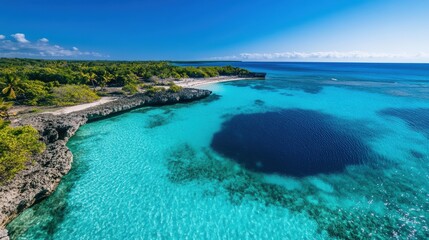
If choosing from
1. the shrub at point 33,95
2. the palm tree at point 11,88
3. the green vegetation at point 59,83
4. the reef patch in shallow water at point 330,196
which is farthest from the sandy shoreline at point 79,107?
the reef patch in shallow water at point 330,196

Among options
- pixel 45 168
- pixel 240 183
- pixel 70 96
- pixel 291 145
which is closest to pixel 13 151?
pixel 45 168

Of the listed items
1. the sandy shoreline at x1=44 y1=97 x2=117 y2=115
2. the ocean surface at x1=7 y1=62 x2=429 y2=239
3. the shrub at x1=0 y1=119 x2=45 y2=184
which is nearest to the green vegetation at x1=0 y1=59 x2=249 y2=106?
the sandy shoreline at x1=44 y1=97 x2=117 y2=115

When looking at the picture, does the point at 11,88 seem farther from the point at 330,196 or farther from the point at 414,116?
the point at 414,116

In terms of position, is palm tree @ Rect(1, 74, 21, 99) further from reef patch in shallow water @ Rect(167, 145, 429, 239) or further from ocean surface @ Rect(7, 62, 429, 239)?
reef patch in shallow water @ Rect(167, 145, 429, 239)

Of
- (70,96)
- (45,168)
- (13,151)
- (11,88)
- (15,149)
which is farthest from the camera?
(70,96)

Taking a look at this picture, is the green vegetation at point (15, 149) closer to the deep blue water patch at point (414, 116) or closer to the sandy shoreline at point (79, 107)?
the sandy shoreline at point (79, 107)
